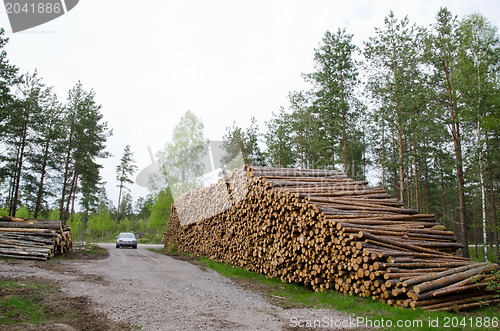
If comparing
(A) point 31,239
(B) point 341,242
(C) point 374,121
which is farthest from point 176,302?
(C) point 374,121

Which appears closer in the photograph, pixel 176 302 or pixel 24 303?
pixel 24 303

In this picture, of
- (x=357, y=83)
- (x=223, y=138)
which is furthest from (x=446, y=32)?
(x=223, y=138)

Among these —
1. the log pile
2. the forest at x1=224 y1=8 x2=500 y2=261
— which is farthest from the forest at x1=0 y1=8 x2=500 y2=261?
the log pile

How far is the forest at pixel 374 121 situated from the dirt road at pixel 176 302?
29.8 ft

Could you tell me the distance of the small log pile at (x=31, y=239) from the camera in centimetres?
1266

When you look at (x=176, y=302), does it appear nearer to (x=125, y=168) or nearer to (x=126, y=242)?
(x=126, y=242)

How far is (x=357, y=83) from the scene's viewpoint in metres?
21.2

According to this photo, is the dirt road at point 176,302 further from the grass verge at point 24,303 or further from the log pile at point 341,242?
the log pile at point 341,242

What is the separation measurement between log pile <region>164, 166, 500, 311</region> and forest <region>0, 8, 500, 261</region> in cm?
484

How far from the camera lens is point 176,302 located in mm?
6441

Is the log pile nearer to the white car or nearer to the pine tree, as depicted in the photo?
the white car

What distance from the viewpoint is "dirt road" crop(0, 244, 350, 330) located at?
5.14 m

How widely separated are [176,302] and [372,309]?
381 cm

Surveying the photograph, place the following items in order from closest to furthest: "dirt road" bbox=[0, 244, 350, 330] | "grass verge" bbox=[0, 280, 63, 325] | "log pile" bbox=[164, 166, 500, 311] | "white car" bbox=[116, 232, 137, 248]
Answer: "grass verge" bbox=[0, 280, 63, 325], "dirt road" bbox=[0, 244, 350, 330], "log pile" bbox=[164, 166, 500, 311], "white car" bbox=[116, 232, 137, 248]
